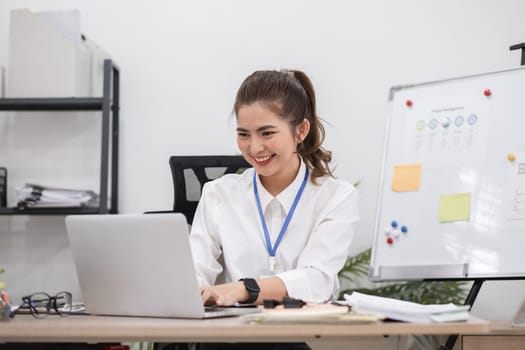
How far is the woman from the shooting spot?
6.66 ft

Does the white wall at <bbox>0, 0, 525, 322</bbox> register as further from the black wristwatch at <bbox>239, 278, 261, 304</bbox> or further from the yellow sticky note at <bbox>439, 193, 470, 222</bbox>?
the black wristwatch at <bbox>239, 278, 261, 304</bbox>

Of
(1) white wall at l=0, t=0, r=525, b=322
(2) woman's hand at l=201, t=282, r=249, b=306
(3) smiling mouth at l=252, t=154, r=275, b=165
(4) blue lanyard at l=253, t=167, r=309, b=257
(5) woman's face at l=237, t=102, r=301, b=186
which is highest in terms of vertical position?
(1) white wall at l=0, t=0, r=525, b=322

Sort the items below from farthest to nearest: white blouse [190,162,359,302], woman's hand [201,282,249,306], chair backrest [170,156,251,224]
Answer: chair backrest [170,156,251,224] → white blouse [190,162,359,302] → woman's hand [201,282,249,306]

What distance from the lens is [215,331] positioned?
3.86 feet

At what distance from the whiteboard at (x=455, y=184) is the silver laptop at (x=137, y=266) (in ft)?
2.71

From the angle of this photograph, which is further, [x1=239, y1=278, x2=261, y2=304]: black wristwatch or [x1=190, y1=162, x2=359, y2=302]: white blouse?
[x1=190, y1=162, x2=359, y2=302]: white blouse

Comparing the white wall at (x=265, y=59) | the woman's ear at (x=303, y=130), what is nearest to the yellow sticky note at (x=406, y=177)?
the woman's ear at (x=303, y=130)

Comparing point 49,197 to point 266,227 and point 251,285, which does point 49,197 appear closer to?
point 266,227

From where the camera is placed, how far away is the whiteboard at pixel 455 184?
6.73ft

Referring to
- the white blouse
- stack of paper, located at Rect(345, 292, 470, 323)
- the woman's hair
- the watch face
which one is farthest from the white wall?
stack of paper, located at Rect(345, 292, 470, 323)

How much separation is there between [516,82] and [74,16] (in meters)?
1.98

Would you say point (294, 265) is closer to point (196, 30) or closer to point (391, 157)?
point (391, 157)

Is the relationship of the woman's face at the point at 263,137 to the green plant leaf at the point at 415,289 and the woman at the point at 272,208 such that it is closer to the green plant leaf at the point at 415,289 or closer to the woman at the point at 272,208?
the woman at the point at 272,208

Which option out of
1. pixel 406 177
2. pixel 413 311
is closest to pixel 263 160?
pixel 406 177
